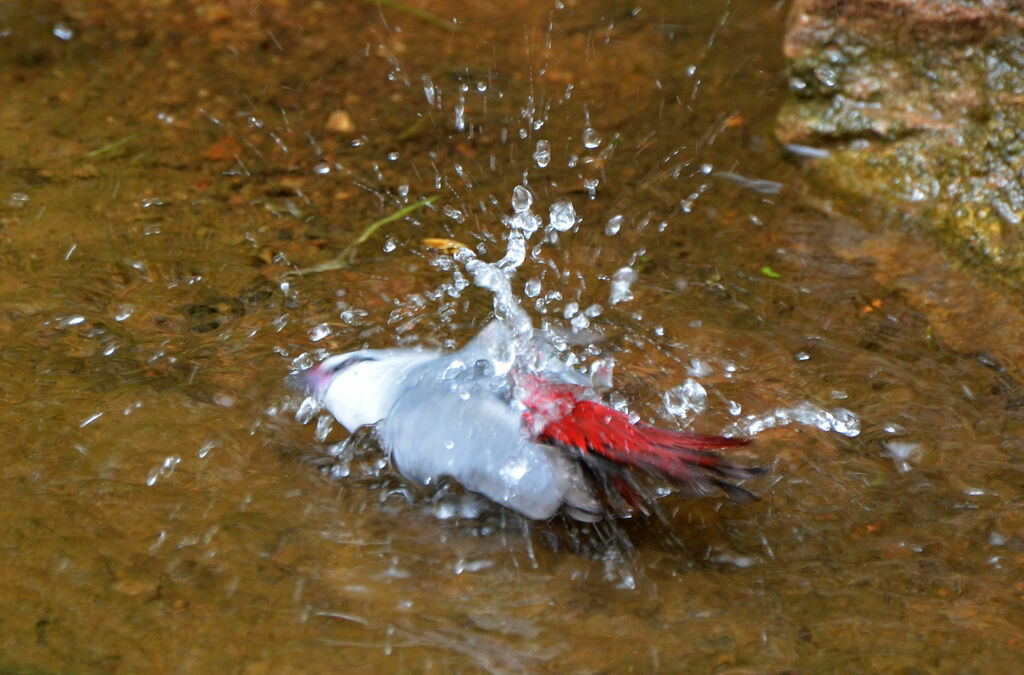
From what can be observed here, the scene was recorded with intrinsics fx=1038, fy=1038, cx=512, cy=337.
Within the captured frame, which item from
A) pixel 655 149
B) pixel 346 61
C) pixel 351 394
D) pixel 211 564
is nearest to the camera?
pixel 211 564

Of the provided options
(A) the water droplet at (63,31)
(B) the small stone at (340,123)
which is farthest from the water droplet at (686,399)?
(A) the water droplet at (63,31)

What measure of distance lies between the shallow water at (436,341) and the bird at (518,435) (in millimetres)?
102

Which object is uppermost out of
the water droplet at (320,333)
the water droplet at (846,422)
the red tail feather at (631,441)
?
the red tail feather at (631,441)

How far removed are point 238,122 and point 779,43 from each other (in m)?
2.11

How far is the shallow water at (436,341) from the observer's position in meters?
1.86

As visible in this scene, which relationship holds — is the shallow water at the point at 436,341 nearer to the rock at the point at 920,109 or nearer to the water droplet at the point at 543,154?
the water droplet at the point at 543,154

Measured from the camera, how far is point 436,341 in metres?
2.74

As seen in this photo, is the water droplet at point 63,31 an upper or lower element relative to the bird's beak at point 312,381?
upper

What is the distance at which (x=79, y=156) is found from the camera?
340 cm

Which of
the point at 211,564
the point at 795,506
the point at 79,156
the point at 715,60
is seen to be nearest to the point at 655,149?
the point at 715,60

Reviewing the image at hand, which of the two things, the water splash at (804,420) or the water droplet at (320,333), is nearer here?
the water splash at (804,420)

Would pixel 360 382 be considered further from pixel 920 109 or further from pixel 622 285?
pixel 920 109

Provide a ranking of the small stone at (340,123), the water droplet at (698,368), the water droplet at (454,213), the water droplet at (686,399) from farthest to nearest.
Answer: the small stone at (340,123), the water droplet at (454,213), the water droplet at (698,368), the water droplet at (686,399)

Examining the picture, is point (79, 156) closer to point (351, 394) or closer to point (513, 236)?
point (513, 236)
